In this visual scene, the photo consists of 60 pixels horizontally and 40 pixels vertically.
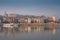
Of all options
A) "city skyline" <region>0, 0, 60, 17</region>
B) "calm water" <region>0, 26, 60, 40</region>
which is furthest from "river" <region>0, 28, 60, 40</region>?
"city skyline" <region>0, 0, 60, 17</region>

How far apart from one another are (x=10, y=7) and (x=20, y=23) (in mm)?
361

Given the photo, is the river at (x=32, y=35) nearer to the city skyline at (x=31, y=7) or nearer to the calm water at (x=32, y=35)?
the calm water at (x=32, y=35)

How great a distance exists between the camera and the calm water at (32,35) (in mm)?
3098

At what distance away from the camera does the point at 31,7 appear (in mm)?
3189

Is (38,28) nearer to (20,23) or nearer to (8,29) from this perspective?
(20,23)

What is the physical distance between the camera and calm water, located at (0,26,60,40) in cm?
310

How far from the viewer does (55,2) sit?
3156mm

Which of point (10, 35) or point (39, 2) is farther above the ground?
point (39, 2)

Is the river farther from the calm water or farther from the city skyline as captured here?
the city skyline

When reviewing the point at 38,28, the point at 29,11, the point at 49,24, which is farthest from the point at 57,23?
the point at 29,11

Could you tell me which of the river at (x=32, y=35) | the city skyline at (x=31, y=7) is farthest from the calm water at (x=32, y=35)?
the city skyline at (x=31, y=7)

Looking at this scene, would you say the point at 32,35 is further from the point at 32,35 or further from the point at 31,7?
the point at 31,7

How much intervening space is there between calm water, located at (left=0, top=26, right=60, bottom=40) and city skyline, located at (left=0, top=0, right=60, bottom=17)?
0.35 metres

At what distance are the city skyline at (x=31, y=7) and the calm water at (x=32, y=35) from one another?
355 mm
